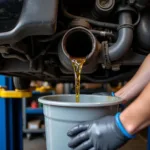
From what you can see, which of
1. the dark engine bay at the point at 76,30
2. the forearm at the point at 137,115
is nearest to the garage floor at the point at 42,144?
the dark engine bay at the point at 76,30

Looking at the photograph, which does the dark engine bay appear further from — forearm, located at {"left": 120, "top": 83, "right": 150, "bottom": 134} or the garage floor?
the garage floor

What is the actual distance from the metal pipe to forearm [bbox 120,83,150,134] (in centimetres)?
17

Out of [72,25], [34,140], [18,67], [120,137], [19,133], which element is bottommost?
[34,140]

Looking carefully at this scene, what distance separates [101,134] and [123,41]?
0.86ft

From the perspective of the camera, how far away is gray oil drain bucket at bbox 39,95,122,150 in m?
0.46

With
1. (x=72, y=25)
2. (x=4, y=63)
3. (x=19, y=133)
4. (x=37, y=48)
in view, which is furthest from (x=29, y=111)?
(x=72, y=25)

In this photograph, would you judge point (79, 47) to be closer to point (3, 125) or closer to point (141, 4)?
point (141, 4)

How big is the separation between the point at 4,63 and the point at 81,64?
37 centimetres

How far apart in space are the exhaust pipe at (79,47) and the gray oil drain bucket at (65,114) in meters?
0.13

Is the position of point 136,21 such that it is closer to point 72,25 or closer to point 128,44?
point 128,44

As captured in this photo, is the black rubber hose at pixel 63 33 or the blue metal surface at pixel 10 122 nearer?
the black rubber hose at pixel 63 33

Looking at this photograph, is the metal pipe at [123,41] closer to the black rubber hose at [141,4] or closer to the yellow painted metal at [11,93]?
the black rubber hose at [141,4]

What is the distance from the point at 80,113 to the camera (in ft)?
1.52

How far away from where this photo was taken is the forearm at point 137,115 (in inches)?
16.7
